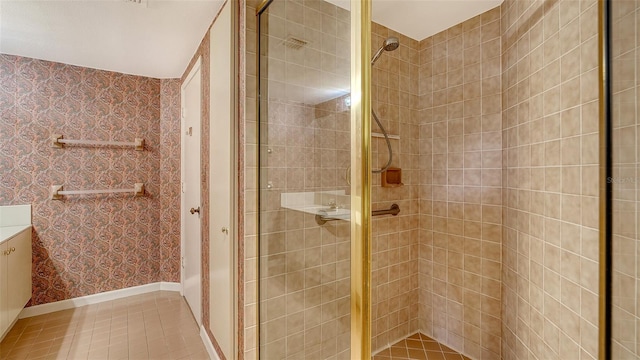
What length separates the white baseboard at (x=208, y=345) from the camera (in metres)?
1.74

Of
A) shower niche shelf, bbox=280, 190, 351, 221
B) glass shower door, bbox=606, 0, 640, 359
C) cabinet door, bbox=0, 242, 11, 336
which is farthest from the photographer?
cabinet door, bbox=0, 242, 11, 336

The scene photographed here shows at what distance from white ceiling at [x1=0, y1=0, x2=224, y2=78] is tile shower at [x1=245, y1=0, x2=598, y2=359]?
Result: 2.54ft

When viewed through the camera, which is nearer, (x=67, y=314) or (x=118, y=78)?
(x=67, y=314)

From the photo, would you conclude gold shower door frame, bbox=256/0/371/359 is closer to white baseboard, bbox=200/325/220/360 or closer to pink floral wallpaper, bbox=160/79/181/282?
white baseboard, bbox=200/325/220/360

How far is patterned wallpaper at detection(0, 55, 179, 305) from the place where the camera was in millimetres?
2266

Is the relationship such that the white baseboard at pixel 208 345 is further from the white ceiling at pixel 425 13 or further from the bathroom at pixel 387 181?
the white ceiling at pixel 425 13

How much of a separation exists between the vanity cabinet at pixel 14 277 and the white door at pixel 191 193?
1138mm

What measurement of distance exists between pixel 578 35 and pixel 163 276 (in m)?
3.66

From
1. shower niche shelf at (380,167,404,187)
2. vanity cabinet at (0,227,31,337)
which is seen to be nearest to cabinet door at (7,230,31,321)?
vanity cabinet at (0,227,31,337)

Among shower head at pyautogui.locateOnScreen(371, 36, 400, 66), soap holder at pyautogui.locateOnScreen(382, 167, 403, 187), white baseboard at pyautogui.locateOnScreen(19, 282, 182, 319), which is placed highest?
shower head at pyautogui.locateOnScreen(371, 36, 400, 66)

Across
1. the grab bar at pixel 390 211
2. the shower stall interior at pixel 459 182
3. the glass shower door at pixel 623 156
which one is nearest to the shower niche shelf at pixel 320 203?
the shower stall interior at pixel 459 182

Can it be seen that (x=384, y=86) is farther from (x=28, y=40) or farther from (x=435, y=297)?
(x=28, y=40)

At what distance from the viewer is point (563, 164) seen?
1.19m

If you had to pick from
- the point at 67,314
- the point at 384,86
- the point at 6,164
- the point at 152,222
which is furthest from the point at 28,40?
the point at 384,86
